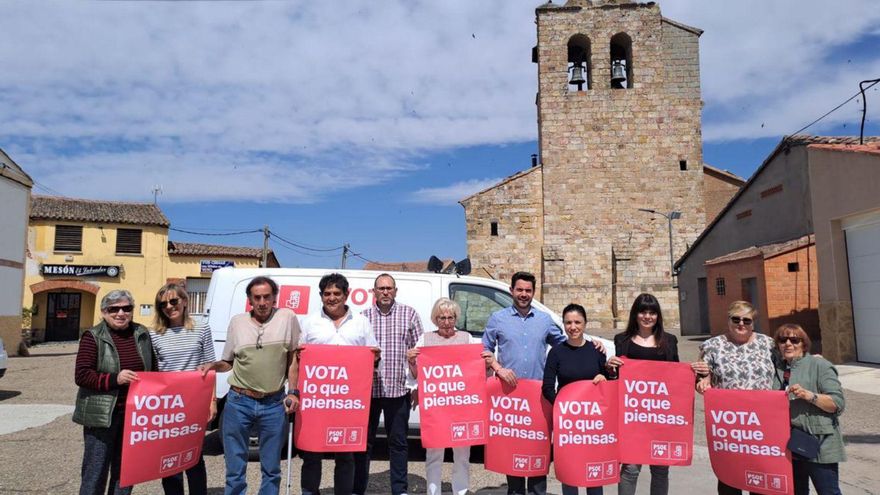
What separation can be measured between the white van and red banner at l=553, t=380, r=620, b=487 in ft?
7.07

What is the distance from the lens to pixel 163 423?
377 cm

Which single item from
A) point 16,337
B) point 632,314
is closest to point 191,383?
point 632,314

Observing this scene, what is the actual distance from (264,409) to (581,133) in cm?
2540

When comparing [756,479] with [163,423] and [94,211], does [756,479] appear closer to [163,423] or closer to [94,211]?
[163,423]

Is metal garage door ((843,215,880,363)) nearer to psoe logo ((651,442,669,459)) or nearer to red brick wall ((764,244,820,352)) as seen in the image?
red brick wall ((764,244,820,352))

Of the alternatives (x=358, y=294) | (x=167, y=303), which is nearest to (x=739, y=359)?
(x=358, y=294)

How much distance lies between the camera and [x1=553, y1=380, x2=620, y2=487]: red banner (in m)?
4.01

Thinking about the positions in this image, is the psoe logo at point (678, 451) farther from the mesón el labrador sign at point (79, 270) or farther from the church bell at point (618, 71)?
Answer: the mesón el labrador sign at point (79, 270)

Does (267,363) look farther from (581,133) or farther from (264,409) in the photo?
(581,133)

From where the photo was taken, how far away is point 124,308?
3.64m

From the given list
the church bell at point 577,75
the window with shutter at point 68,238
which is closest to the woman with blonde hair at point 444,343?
the church bell at point 577,75

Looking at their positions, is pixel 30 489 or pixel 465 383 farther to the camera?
pixel 30 489

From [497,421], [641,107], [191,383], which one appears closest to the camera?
[191,383]

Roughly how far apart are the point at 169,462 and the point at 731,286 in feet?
59.6
